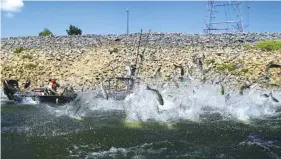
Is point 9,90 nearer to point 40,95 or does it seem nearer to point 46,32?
point 40,95

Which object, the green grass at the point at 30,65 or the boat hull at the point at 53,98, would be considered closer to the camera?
the boat hull at the point at 53,98

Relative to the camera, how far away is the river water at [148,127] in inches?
805

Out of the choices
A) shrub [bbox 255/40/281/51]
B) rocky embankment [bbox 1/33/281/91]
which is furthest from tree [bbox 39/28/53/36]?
shrub [bbox 255/40/281/51]

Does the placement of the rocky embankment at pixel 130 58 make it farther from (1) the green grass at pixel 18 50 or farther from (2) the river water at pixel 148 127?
(2) the river water at pixel 148 127

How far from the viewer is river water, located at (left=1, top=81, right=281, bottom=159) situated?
20.5 metres

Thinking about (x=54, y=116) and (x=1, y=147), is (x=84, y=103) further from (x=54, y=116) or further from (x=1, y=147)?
(x=1, y=147)

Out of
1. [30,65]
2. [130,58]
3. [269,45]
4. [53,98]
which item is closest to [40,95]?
[53,98]

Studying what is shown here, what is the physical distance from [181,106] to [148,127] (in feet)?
17.3

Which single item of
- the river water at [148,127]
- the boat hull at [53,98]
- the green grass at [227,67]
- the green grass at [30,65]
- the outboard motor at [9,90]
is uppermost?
the green grass at [30,65]

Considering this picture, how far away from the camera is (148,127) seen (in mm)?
25375

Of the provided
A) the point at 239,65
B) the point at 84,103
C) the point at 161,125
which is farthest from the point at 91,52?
the point at 161,125

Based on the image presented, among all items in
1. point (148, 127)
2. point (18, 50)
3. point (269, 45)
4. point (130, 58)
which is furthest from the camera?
point (18, 50)

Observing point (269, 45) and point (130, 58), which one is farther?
point (269, 45)

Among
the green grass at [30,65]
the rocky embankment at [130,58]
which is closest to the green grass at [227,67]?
the rocky embankment at [130,58]
